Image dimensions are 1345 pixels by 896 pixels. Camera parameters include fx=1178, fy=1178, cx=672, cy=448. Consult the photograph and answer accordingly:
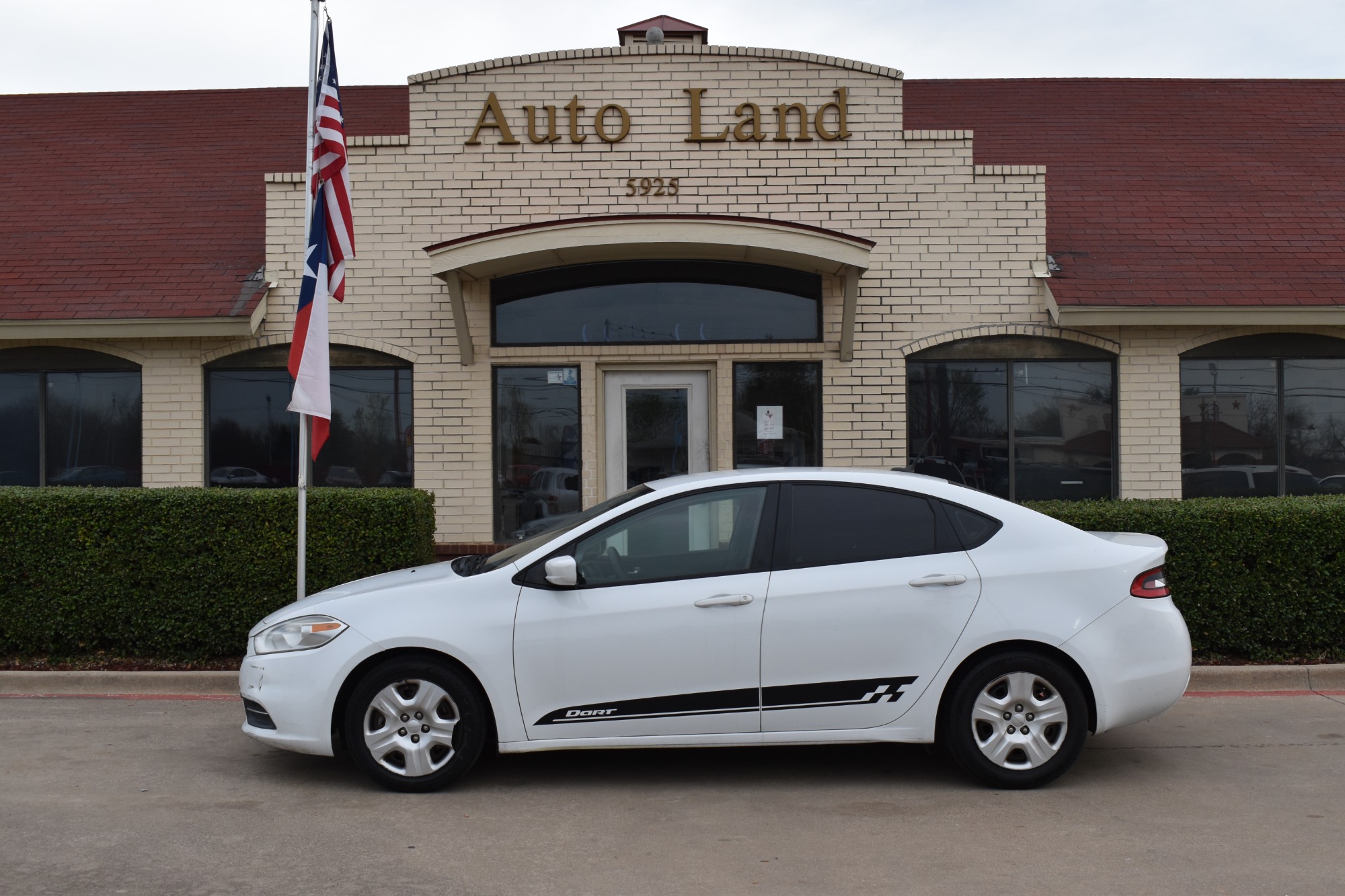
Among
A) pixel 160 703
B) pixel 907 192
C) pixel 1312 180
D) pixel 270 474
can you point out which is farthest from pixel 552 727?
pixel 1312 180

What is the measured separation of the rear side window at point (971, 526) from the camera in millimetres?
5918

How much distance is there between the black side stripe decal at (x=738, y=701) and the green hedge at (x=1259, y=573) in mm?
3556

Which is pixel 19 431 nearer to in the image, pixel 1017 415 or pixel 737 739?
pixel 737 739

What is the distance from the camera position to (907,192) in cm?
1092

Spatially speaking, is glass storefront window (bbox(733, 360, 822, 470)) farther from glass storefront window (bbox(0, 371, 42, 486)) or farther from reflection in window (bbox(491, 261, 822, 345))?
glass storefront window (bbox(0, 371, 42, 486))

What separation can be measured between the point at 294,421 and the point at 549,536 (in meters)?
5.73

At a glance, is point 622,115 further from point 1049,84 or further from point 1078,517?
point 1049,84

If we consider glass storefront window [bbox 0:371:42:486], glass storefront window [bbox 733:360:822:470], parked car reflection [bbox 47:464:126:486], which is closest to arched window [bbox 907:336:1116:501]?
glass storefront window [bbox 733:360:822:470]

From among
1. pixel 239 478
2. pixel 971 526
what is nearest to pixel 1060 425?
pixel 971 526

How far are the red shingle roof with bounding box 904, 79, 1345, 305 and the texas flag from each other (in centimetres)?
621

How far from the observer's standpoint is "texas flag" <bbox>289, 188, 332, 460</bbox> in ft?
27.1

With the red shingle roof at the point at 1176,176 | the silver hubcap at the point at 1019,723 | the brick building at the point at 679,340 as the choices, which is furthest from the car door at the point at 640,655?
the red shingle roof at the point at 1176,176

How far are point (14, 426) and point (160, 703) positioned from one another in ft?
15.1

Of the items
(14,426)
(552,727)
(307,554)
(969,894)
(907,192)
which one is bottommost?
(969,894)
